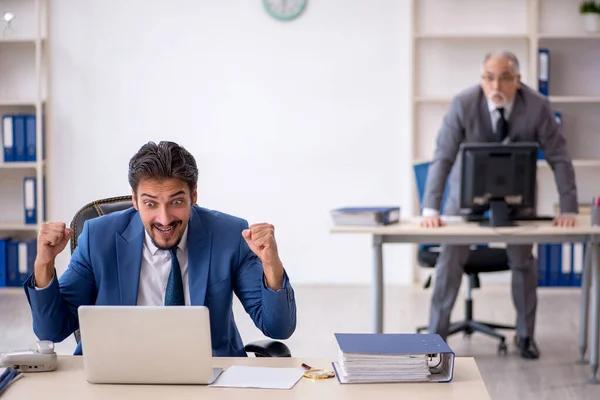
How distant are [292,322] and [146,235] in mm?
472

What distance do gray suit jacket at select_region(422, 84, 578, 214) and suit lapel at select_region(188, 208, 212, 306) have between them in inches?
88.3

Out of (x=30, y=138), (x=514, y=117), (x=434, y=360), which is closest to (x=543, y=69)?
(x=514, y=117)

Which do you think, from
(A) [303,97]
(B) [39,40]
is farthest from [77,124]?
(A) [303,97]

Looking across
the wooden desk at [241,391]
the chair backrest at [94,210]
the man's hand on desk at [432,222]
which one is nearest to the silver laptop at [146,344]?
the wooden desk at [241,391]

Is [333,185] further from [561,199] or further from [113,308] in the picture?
[113,308]

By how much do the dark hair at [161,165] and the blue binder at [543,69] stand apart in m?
4.40

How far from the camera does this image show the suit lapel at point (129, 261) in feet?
7.96

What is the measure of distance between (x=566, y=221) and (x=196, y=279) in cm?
239

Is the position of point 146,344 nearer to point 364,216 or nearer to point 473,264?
point 364,216

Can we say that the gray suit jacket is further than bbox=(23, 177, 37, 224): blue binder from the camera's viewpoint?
No

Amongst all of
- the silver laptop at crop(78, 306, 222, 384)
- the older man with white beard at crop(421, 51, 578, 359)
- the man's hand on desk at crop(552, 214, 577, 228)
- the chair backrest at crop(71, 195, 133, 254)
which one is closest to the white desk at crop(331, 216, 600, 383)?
the man's hand on desk at crop(552, 214, 577, 228)

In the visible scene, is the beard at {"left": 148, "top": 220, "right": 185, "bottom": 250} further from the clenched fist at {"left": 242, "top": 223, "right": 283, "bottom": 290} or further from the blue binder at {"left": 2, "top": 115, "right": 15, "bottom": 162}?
the blue binder at {"left": 2, "top": 115, "right": 15, "bottom": 162}

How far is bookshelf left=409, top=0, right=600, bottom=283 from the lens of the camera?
650cm

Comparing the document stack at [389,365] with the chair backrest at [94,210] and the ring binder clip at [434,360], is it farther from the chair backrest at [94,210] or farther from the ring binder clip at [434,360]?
the chair backrest at [94,210]
